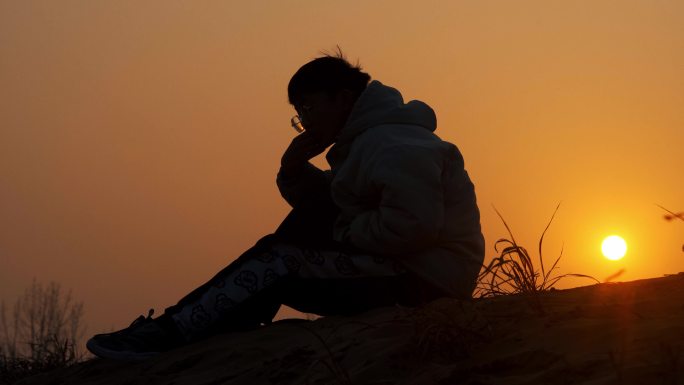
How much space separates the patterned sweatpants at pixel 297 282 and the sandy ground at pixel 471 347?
0.11m

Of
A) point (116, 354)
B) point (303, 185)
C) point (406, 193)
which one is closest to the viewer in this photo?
point (406, 193)

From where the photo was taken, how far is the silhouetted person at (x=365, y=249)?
182 inches

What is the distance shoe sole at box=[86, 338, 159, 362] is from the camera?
4.92m

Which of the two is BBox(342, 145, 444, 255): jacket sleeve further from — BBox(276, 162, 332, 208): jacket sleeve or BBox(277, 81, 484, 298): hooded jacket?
BBox(276, 162, 332, 208): jacket sleeve

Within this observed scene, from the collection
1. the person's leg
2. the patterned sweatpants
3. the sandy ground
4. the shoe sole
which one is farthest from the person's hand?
the shoe sole

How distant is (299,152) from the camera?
5602mm

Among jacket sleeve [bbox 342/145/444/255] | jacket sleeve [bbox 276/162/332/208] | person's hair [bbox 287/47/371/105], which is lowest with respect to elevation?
jacket sleeve [bbox 342/145/444/255]

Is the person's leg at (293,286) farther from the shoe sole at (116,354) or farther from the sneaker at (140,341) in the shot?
the shoe sole at (116,354)

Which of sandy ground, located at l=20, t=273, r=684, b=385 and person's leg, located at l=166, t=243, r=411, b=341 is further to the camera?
person's leg, located at l=166, t=243, r=411, b=341

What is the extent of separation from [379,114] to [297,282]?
3.14ft

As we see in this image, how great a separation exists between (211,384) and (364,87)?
1946mm

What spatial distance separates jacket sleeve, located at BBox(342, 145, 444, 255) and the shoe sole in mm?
1319

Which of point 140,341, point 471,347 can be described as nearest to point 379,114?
point 471,347

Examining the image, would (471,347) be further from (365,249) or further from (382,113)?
(382,113)
